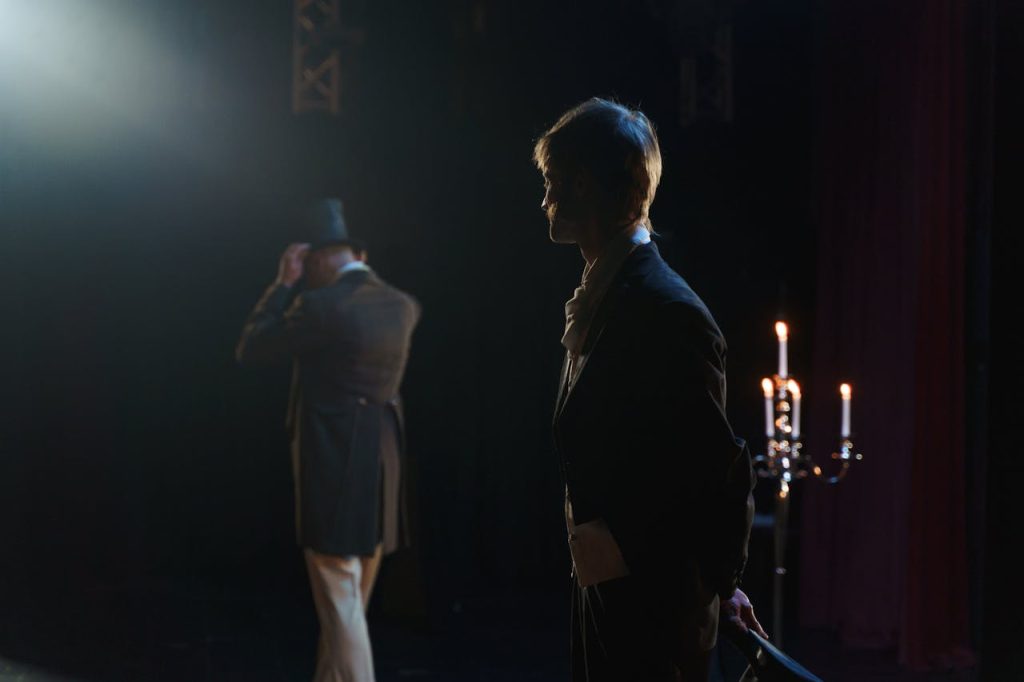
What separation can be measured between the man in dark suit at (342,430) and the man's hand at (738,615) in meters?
2.09

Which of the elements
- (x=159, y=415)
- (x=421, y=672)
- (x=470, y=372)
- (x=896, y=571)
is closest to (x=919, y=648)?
(x=896, y=571)

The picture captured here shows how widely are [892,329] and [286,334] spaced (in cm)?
257

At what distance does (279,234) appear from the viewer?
22.0 feet

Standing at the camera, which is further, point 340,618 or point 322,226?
point 322,226

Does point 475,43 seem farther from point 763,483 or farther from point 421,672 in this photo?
point 421,672

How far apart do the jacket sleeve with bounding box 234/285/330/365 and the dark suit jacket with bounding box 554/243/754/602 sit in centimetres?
212

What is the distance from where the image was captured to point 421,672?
4.82m

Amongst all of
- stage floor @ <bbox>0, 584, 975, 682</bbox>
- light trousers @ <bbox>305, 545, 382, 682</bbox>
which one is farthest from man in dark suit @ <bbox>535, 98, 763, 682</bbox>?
stage floor @ <bbox>0, 584, 975, 682</bbox>

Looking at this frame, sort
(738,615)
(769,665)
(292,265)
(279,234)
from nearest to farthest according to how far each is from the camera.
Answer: (769,665), (738,615), (292,265), (279,234)

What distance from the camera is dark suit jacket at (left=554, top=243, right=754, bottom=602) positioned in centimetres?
181

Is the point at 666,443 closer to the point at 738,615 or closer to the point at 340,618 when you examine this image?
the point at 738,615

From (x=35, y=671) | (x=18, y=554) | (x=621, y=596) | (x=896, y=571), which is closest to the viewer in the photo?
(x=621, y=596)

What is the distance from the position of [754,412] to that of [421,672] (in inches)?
97.8

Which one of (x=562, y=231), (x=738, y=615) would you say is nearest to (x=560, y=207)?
(x=562, y=231)
